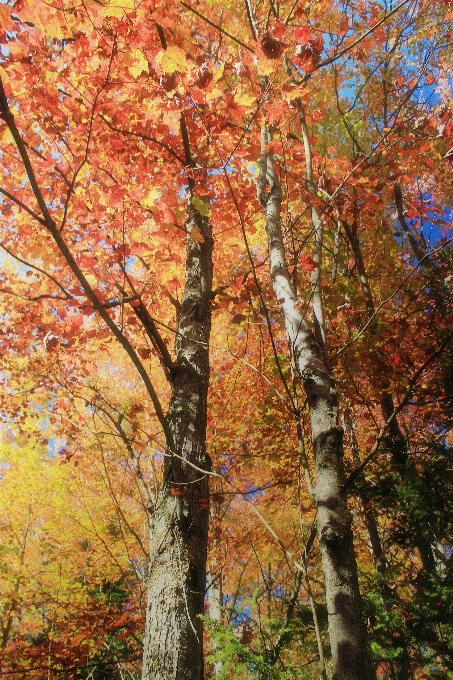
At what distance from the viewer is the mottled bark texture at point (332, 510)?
1.47 metres

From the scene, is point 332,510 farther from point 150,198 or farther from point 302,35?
point 150,198

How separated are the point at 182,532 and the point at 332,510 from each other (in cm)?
148

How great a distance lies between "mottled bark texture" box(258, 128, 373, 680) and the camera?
1.47m

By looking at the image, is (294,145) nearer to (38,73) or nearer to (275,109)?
(275,109)

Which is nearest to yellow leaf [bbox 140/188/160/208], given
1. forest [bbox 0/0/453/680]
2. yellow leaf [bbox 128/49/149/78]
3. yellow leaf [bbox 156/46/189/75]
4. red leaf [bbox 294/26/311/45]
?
forest [bbox 0/0/453/680]

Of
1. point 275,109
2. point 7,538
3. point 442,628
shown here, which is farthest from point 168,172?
point 7,538

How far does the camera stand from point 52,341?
234 cm

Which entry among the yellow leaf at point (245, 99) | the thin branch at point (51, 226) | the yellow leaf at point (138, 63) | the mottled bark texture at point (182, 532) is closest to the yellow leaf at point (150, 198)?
the mottled bark texture at point (182, 532)

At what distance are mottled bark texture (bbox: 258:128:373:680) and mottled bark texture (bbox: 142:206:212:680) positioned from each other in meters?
0.70

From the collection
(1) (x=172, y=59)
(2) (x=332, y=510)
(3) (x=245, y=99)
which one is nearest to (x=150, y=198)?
(3) (x=245, y=99)

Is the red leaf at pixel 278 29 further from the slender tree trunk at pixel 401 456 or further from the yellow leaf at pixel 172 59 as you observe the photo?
the slender tree trunk at pixel 401 456

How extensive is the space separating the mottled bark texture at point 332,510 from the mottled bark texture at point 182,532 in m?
0.70

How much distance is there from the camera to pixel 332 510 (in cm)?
168

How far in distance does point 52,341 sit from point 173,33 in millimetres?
3545
